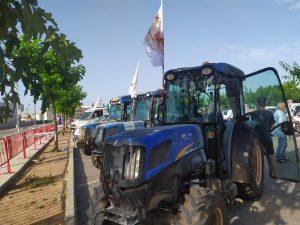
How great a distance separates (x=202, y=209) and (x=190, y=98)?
2.24 meters

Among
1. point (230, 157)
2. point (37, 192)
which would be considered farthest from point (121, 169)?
point (37, 192)

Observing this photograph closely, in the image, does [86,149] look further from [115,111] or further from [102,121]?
[115,111]

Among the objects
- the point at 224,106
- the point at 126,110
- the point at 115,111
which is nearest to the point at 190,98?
the point at 224,106

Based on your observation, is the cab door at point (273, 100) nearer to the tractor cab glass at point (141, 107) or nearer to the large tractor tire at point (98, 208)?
the large tractor tire at point (98, 208)

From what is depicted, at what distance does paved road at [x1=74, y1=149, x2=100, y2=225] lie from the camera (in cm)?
697

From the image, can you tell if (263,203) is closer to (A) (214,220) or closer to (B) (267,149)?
(B) (267,149)

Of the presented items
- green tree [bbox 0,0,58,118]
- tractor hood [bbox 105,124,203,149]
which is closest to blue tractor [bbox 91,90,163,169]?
tractor hood [bbox 105,124,203,149]

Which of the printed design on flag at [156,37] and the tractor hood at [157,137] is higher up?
the printed design on flag at [156,37]

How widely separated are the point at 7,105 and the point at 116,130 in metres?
9.10

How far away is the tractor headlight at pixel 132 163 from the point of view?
13.6ft

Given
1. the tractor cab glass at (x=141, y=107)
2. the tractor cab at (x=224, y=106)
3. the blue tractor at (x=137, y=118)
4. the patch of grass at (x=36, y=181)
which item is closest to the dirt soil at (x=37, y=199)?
the patch of grass at (x=36, y=181)

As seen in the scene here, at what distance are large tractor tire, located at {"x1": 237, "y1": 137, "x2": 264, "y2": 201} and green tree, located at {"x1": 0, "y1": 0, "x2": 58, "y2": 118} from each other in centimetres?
445

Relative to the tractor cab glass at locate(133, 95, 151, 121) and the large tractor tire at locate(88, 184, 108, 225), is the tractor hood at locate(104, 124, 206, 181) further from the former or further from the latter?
the tractor cab glass at locate(133, 95, 151, 121)

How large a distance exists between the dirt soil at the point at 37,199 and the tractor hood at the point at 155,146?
2.41 m
